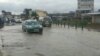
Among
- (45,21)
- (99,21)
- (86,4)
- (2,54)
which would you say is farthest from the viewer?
(86,4)

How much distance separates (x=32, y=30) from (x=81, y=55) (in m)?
19.1

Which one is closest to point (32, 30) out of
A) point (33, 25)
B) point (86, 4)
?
point (33, 25)

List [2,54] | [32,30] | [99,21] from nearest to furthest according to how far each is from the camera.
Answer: [2,54] → [32,30] → [99,21]

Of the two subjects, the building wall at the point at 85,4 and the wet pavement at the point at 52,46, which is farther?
the building wall at the point at 85,4

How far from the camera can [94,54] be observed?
14.0 m

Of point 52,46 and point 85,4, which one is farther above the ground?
point 85,4

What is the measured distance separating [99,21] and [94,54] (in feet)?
163

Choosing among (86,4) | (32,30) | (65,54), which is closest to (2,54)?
(65,54)

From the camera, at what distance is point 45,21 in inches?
2056

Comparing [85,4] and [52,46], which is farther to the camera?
[85,4]

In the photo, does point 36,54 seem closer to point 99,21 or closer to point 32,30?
point 32,30

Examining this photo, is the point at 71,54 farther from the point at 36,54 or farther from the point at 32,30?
the point at 32,30

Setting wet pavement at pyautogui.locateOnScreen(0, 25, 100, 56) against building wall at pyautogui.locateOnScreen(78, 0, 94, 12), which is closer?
wet pavement at pyautogui.locateOnScreen(0, 25, 100, 56)

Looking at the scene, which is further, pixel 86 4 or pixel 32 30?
pixel 86 4
